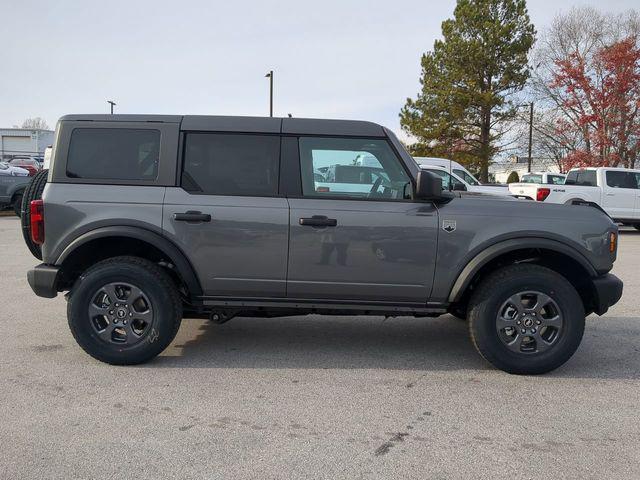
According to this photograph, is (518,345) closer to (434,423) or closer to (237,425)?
(434,423)

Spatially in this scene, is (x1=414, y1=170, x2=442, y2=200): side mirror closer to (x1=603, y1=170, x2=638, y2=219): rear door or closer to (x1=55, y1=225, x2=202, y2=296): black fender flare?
(x1=55, y1=225, x2=202, y2=296): black fender flare

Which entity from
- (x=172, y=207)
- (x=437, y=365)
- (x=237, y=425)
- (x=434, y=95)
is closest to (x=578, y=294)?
(x=437, y=365)

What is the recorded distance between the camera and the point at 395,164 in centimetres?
450

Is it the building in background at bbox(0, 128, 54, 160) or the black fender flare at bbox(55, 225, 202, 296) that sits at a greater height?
the building in background at bbox(0, 128, 54, 160)

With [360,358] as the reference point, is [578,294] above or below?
above

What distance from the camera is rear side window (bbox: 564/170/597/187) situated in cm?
1684

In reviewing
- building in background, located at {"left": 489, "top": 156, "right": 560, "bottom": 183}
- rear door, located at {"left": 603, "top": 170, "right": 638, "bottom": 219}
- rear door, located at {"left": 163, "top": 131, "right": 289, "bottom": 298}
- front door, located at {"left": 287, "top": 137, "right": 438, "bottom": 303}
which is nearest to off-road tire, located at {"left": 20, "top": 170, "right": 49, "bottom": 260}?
rear door, located at {"left": 163, "top": 131, "right": 289, "bottom": 298}

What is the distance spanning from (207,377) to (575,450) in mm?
2562

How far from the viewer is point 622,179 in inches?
653

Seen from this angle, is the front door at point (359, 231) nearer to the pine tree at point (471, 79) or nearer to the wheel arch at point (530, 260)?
the wheel arch at point (530, 260)

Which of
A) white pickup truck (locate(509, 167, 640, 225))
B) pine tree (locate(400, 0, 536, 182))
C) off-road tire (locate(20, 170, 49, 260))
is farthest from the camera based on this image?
pine tree (locate(400, 0, 536, 182))

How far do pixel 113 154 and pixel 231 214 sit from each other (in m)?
1.09

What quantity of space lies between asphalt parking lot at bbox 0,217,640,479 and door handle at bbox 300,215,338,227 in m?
1.17

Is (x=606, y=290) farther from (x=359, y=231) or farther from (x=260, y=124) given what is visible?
(x=260, y=124)
